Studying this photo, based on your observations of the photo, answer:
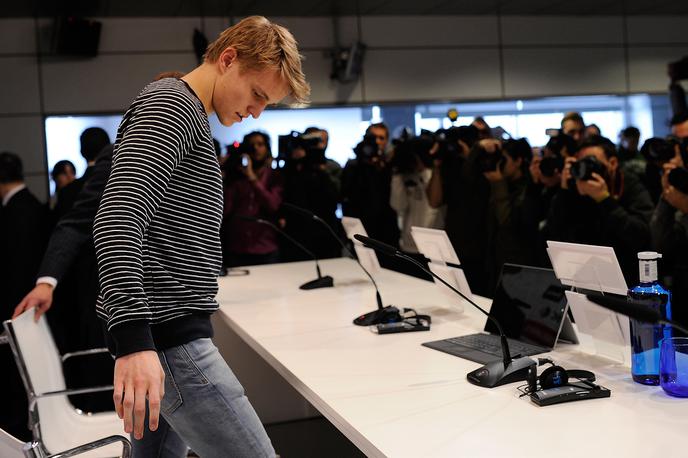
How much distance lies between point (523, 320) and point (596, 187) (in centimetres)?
115

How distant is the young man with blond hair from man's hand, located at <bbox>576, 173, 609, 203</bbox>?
1837mm

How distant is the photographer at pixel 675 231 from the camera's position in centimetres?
291

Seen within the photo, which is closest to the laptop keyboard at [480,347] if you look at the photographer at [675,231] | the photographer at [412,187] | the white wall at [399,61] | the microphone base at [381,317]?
the microphone base at [381,317]

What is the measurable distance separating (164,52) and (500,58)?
3221mm

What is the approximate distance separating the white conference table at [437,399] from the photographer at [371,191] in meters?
2.25

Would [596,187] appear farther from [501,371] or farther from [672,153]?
[501,371]

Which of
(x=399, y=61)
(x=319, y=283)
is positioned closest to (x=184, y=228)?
(x=319, y=283)

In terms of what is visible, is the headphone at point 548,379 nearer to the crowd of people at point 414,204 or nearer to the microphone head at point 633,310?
the microphone head at point 633,310

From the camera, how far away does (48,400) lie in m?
2.35

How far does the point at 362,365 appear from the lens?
195cm

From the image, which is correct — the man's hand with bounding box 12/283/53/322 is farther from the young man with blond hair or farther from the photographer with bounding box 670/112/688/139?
the photographer with bounding box 670/112/688/139

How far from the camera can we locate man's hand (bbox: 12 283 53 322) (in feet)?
7.40

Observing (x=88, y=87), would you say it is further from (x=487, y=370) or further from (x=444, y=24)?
(x=487, y=370)

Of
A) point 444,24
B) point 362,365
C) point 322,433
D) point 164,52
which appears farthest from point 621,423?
point 444,24
